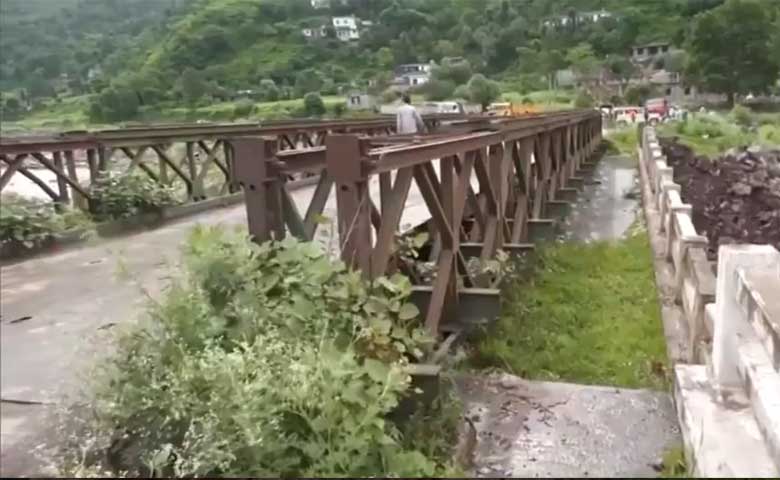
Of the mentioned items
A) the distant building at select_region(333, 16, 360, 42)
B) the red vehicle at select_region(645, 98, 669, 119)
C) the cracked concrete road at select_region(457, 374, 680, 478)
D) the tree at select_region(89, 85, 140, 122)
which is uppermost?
the distant building at select_region(333, 16, 360, 42)

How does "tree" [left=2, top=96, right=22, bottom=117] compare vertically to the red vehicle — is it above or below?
above

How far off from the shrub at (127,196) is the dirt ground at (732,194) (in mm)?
6016

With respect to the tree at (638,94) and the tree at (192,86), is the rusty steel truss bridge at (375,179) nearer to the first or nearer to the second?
the tree at (192,86)

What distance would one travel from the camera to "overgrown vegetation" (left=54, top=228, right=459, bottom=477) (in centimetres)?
241

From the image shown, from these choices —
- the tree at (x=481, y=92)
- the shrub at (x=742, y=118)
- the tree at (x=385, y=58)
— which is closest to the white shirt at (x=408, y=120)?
the shrub at (x=742, y=118)

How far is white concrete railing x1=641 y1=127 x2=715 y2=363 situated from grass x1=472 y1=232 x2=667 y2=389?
0.36 m

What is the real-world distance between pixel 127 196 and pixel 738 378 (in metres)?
5.76

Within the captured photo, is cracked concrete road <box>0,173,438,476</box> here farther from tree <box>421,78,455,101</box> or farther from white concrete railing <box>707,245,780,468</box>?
tree <box>421,78,455,101</box>

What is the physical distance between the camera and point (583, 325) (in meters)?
6.44

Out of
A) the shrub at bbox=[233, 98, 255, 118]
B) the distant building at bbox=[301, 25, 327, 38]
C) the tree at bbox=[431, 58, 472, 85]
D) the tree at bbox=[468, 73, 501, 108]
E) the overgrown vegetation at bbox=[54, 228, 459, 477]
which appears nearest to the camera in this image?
the overgrown vegetation at bbox=[54, 228, 459, 477]

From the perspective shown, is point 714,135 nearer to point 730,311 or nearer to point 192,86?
point 192,86

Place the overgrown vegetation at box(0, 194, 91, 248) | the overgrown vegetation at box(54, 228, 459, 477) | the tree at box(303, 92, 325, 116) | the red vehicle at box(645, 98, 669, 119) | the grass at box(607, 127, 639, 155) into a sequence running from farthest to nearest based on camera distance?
the red vehicle at box(645, 98, 669, 119) → the tree at box(303, 92, 325, 116) → the grass at box(607, 127, 639, 155) → the overgrown vegetation at box(54, 228, 459, 477) → the overgrown vegetation at box(0, 194, 91, 248)

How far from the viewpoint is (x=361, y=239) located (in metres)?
3.51

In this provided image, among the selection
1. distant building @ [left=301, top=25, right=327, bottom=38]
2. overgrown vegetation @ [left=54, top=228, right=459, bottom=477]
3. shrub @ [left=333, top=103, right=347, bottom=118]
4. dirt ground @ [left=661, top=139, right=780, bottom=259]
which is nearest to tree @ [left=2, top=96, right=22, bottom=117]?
overgrown vegetation @ [left=54, top=228, right=459, bottom=477]
